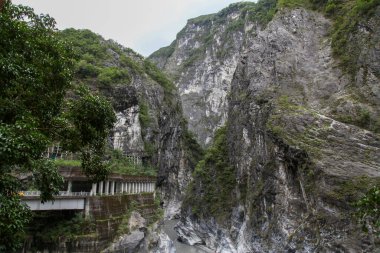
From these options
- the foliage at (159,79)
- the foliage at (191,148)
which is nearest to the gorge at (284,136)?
the foliage at (159,79)

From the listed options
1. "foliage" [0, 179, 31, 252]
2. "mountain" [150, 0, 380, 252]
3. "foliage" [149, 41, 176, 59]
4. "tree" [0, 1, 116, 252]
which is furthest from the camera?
"foliage" [149, 41, 176, 59]

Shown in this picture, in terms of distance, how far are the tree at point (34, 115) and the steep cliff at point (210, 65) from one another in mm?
80827

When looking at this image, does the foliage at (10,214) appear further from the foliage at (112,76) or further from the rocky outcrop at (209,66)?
the rocky outcrop at (209,66)

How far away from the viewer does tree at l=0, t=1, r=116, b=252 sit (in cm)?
693

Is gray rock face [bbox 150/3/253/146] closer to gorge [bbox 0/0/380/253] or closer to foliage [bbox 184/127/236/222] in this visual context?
gorge [bbox 0/0/380/253]

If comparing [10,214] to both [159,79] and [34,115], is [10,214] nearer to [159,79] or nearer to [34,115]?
[34,115]

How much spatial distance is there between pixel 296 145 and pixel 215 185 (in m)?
16.0

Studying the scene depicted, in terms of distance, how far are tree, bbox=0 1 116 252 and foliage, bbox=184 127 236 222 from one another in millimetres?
26993

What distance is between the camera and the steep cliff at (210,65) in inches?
3772

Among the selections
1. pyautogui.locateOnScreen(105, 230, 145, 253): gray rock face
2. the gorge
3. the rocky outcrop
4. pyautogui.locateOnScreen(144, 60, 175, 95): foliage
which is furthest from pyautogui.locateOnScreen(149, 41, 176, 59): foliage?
pyautogui.locateOnScreen(105, 230, 145, 253): gray rock face

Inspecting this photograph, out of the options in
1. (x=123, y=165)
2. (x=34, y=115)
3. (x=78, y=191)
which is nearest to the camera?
(x=34, y=115)

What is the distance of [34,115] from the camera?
9.44 metres

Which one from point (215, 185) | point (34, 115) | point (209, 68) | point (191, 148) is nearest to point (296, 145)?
point (215, 185)

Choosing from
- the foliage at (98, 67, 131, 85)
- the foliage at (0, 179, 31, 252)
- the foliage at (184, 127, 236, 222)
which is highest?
the foliage at (98, 67, 131, 85)
